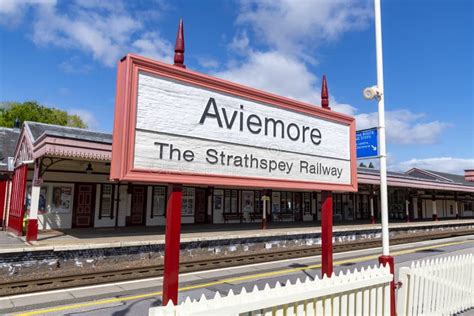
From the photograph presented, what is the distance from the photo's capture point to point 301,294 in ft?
12.5

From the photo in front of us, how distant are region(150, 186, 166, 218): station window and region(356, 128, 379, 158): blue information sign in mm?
14970

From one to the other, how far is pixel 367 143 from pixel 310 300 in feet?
12.0

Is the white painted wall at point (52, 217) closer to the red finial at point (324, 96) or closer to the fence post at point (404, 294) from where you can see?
the red finial at point (324, 96)

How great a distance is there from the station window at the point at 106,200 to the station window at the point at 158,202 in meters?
2.36

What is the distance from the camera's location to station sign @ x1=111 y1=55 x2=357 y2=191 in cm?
378

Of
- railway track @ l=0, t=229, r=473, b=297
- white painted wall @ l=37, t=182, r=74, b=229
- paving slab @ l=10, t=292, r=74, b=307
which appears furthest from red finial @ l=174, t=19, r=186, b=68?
white painted wall @ l=37, t=182, r=74, b=229

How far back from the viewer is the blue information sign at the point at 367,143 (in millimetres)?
6422

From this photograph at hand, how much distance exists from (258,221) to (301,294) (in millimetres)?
21040

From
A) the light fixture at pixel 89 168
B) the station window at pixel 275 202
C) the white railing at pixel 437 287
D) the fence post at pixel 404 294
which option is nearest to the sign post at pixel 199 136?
the fence post at pixel 404 294

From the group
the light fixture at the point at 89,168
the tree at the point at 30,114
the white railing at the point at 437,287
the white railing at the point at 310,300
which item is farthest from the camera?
the tree at the point at 30,114

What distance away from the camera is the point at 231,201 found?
75.8ft

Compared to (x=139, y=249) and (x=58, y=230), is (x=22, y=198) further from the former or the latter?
(x=139, y=249)

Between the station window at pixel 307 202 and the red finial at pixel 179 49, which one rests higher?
the red finial at pixel 179 49

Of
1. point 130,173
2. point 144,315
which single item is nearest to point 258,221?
point 144,315
